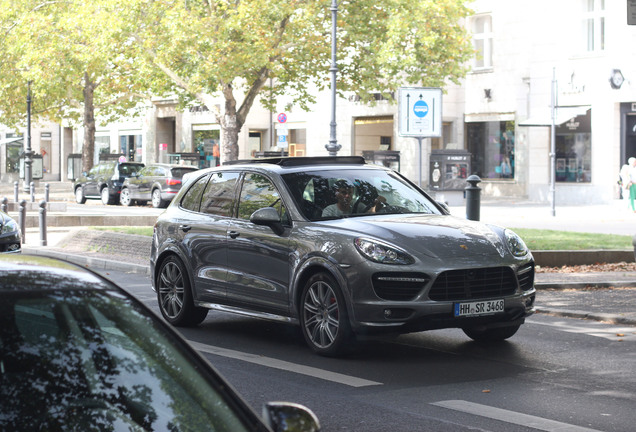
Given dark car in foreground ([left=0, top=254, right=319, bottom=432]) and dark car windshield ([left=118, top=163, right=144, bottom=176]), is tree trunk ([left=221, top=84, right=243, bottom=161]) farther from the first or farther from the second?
dark car in foreground ([left=0, top=254, right=319, bottom=432])

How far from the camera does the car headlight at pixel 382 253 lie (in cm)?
869

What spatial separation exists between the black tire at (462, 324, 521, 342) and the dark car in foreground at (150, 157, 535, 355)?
12 mm

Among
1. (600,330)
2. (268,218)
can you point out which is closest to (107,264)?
(268,218)

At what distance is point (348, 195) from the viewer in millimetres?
9773

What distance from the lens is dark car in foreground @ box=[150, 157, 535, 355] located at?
8688 mm

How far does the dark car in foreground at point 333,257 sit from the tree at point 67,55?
26.0m

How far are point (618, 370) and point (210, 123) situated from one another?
52751 mm

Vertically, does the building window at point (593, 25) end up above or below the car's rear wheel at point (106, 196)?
above

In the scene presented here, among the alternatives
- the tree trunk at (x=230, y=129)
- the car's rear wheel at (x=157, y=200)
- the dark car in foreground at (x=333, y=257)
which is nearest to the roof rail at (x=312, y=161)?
the dark car in foreground at (x=333, y=257)

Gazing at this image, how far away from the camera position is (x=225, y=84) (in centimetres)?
3638

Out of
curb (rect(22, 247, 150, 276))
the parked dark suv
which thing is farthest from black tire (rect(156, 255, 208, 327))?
the parked dark suv

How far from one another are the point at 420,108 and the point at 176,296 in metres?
9.65

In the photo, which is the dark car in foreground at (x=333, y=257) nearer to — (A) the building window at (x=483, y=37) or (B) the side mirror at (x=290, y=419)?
(B) the side mirror at (x=290, y=419)

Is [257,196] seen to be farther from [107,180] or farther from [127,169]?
[107,180]
